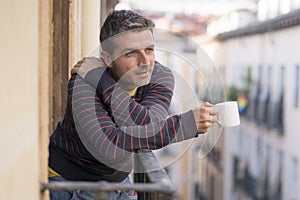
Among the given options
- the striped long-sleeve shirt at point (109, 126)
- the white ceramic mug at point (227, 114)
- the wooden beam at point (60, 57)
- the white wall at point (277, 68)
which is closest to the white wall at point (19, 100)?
the striped long-sleeve shirt at point (109, 126)

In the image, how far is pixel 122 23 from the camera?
229cm

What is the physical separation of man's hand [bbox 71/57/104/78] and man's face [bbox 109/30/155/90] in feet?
0.22

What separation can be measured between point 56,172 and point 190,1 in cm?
2324

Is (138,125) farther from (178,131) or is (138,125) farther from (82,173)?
(82,173)

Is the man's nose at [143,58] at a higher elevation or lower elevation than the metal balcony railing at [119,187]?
higher

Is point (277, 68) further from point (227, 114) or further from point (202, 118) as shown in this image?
point (202, 118)

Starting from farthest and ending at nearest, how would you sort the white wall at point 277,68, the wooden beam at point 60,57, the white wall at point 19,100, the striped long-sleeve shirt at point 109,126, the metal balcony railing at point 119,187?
the white wall at point 277,68 → the wooden beam at point 60,57 → the striped long-sleeve shirt at point 109,126 → the metal balcony railing at point 119,187 → the white wall at point 19,100

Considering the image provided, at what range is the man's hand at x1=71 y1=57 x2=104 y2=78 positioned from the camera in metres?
2.28

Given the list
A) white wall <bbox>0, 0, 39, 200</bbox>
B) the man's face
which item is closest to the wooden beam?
the man's face

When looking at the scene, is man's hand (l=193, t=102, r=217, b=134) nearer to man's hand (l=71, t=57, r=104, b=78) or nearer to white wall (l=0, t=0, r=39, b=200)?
man's hand (l=71, t=57, r=104, b=78)

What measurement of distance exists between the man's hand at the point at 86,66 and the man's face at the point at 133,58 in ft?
0.22

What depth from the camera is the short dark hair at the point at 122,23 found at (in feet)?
7.52

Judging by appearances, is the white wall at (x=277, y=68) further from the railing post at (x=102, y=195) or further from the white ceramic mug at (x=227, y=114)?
the railing post at (x=102, y=195)

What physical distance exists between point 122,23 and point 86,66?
173 millimetres
